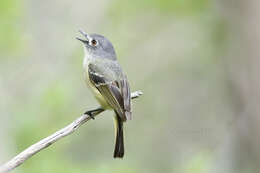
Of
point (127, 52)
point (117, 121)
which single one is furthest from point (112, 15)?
point (117, 121)

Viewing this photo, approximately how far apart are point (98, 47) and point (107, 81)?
79 centimetres

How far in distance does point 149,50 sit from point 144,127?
1.27 metres

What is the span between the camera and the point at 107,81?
6016 mm

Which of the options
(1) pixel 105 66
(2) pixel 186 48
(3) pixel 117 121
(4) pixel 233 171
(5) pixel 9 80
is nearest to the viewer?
(3) pixel 117 121

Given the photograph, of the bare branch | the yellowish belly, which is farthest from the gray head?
the bare branch

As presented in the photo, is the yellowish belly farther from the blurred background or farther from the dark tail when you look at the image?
the blurred background

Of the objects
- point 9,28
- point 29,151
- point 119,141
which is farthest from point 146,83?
point 29,151

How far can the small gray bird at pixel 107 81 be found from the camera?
5.50m

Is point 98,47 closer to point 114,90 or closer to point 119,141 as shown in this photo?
point 114,90

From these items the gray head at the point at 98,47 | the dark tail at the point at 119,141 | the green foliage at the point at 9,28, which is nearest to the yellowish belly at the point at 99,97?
the dark tail at the point at 119,141

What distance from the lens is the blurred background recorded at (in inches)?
307

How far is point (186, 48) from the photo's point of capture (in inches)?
396

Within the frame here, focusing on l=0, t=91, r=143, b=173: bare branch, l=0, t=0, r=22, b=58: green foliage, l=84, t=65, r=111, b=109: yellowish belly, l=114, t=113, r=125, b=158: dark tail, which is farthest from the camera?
l=0, t=0, r=22, b=58: green foliage

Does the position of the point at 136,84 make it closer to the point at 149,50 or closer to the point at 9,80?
the point at 149,50
